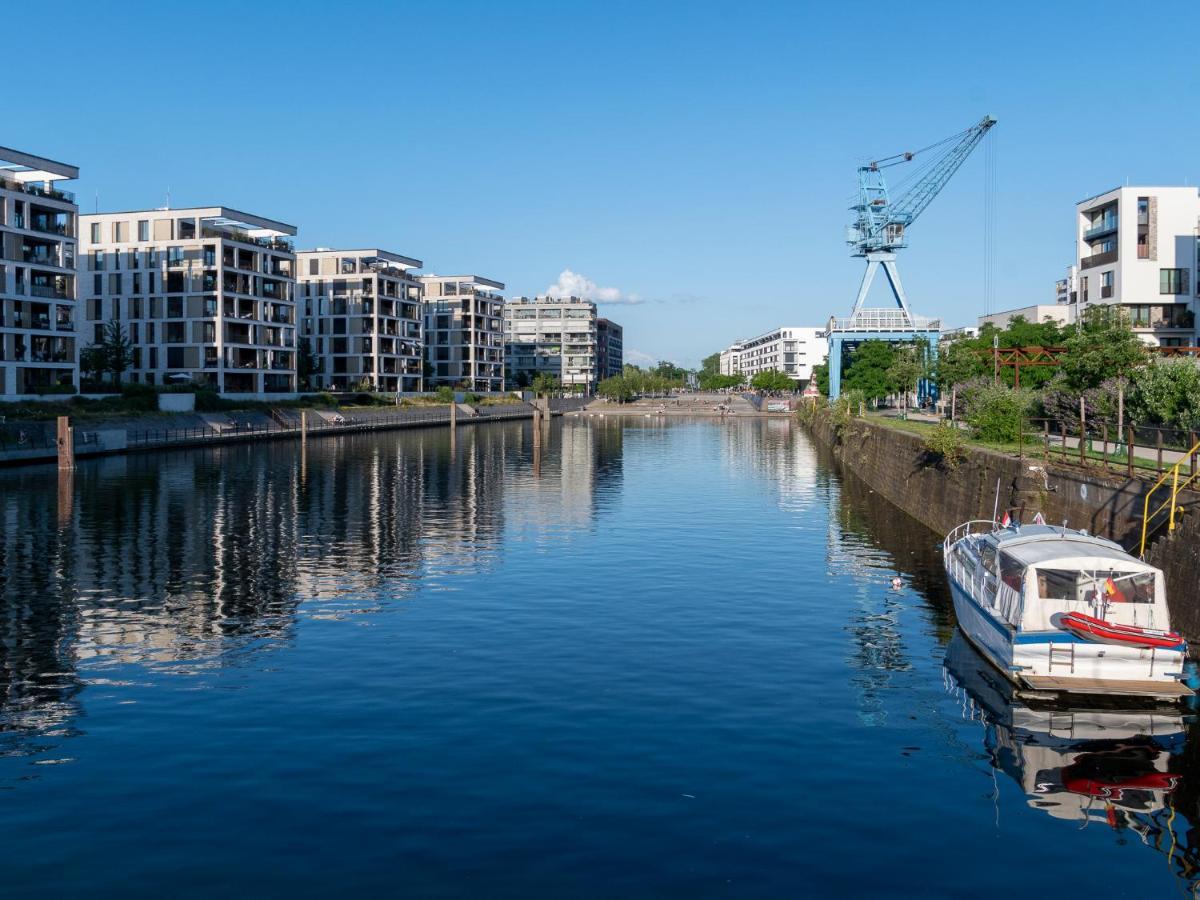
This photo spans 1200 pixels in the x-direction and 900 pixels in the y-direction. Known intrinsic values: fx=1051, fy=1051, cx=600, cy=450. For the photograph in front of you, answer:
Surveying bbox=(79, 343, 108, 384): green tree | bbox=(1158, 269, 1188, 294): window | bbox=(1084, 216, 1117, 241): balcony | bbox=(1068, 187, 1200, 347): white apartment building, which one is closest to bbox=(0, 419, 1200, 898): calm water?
bbox=(1068, 187, 1200, 347): white apartment building

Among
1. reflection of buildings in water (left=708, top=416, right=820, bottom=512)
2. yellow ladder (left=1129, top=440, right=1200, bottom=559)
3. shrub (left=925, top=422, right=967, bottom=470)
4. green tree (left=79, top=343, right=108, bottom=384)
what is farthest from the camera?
green tree (left=79, top=343, right=108, bottom=384)

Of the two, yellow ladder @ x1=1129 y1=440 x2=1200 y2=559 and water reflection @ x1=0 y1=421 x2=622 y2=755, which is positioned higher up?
yellow ladder @ x1=1129 y1=440 x2=1200 y2=559

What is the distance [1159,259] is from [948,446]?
47.7 m

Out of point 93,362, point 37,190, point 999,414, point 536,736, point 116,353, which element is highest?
point 37,190

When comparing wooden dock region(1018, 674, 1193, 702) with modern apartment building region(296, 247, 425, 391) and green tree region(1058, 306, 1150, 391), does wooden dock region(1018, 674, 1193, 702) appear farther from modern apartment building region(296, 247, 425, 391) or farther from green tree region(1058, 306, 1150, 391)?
modern apartment building region(296, 247, 425, 391)

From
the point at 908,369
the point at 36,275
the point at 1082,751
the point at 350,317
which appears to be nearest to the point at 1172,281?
the point at 908,369

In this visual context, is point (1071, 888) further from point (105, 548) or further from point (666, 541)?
point (105, 548)

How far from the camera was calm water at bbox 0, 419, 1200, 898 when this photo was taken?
14.6m

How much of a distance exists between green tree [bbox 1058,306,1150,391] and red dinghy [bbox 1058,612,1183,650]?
1113 inches

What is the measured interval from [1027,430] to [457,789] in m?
38.9

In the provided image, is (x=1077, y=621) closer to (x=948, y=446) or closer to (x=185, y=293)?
(x=948, y=446)

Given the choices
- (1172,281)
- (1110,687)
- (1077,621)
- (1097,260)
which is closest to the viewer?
(1110,687)

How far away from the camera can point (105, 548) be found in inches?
1540

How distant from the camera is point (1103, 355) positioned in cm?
4788
